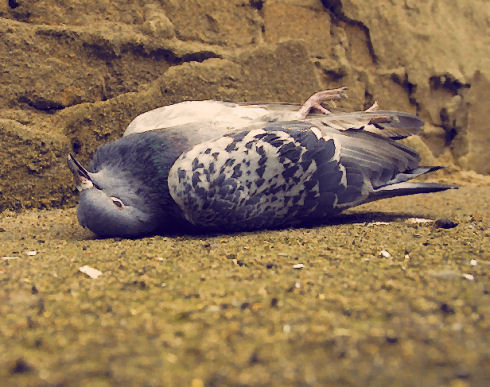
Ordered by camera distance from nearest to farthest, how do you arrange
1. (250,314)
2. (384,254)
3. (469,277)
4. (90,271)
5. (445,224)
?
(250,314)
(469,277)
(90,271)
(384,254)
(445,224)

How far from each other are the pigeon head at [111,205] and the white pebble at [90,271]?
0.57 meters

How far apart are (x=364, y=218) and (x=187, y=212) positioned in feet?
3.37

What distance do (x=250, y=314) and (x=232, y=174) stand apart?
1.04 meters

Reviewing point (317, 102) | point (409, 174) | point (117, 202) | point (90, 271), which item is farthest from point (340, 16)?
point (90, 271)

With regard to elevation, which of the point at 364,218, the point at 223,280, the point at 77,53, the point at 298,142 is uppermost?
the point at 77,53

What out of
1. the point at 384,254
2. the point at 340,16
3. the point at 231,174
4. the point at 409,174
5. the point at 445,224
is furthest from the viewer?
the point at 340,16

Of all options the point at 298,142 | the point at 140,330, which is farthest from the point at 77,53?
the point at 140,330

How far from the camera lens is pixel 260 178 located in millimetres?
2018

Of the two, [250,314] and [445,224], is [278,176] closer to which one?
[445,224]

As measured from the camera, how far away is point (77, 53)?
2.78m

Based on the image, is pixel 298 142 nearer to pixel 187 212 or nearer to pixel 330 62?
pixel 187 212

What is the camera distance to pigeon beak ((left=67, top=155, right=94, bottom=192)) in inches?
78.3

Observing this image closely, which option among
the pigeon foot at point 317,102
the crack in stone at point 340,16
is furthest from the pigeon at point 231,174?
the crack in stone at point 340,16

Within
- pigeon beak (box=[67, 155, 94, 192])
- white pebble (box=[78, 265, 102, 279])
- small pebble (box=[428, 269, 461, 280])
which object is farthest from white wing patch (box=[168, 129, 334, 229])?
small pebble (box=[428, 269, 461, 280])
